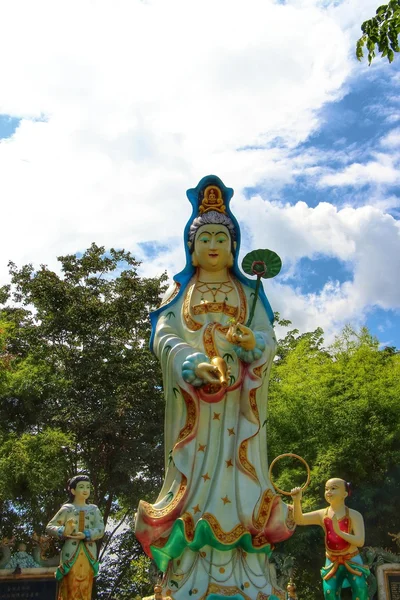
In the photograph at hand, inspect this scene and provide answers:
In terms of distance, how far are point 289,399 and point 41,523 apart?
6.38 m

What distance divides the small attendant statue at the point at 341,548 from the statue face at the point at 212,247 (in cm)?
319

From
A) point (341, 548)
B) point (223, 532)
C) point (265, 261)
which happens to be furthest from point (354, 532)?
point (265, 261)

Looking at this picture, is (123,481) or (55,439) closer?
(55,439)

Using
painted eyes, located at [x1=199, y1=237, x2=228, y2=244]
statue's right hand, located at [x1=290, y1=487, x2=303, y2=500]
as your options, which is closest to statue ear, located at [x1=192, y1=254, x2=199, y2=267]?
painted eyes, located at [x1=199, y1=237, x2=228, y2=244]

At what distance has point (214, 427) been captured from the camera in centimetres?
835

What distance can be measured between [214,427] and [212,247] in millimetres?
2398

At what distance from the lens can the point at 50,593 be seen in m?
9.65

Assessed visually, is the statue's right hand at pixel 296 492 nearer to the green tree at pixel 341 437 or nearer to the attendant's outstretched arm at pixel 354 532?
the attendant's outstretched arm at pixel 354 532

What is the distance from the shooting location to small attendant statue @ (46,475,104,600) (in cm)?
793

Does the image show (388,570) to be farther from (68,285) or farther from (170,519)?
(68,285)

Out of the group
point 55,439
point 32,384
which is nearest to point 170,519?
point 55,439

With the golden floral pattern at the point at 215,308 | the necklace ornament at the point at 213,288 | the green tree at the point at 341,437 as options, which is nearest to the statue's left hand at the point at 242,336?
the golden floral pattern at the point at 215,308

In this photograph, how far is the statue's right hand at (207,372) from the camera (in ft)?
26.7

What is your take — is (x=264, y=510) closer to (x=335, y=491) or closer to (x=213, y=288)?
(x=335, y=491)
